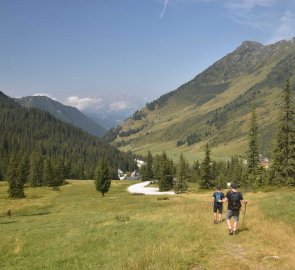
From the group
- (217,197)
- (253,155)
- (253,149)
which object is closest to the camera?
(217,197)

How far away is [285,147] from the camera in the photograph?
70.1 metres

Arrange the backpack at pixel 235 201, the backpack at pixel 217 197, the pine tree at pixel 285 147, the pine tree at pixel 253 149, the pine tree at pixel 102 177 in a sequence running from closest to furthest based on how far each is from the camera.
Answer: the backpack at pixel 235 201 → the backpack at pixel 217 197 → the pine tree at pixel 285 147 → the pine tree at pixel 253 149 → the pine tree at pixel 102 177

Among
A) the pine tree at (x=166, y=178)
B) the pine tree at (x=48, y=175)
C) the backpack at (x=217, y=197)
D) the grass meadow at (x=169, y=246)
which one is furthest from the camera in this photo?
the pine tree at (x=48, y=175)

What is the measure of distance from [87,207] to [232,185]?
174ft

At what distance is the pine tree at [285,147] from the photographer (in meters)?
69.4

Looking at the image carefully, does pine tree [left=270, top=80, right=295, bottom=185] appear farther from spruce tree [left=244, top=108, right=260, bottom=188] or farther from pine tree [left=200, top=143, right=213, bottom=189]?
pine tree [left=200, top=143, right=213, bottom=189]

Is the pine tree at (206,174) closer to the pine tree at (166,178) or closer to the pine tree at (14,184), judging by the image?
the pine tree at (166,178)

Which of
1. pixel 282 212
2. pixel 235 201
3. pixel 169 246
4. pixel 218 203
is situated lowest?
pixel 169 246

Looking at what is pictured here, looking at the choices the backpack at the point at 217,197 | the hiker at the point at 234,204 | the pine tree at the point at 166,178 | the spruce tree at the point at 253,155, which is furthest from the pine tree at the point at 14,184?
the hiker at the point at 234,204

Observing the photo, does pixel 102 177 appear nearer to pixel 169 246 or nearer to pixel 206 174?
pixel 206 174

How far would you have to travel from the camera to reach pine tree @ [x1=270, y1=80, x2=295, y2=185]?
69.4 meters

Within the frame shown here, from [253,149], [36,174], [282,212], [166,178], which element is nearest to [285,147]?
[253,149]

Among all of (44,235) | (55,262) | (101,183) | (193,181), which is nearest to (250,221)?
(55,262)

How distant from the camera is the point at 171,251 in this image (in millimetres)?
20328
